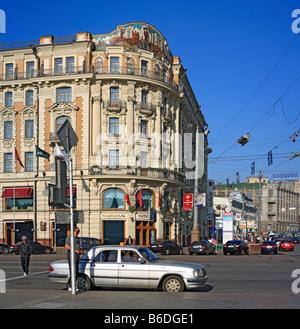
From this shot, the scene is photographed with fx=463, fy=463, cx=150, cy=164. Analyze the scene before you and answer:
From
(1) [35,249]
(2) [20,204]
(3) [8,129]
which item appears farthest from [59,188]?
(3) [8,129]

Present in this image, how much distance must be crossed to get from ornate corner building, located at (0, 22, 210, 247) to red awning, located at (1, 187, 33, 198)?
4.5 inches

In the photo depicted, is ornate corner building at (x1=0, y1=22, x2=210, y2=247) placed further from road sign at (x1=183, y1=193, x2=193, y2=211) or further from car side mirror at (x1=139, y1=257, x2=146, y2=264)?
car side mirror at (x1=139, y1=257, x2=146, y2=264)

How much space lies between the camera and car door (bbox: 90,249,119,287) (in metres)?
14.1

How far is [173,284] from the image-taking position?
13.8 m

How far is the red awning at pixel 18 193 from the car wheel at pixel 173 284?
3896 cm

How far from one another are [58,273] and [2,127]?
41.2 metres

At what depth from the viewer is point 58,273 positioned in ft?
47.7

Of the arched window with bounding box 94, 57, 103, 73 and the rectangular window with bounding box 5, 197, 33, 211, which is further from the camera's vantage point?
the rectangular window with bounding box 5, 197, 33, 211

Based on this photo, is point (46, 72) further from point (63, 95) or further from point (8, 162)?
point (8, 162)

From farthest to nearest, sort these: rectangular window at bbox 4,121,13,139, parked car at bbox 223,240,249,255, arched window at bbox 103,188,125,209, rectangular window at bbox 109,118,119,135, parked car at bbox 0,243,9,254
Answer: rectangular window at bbox 4,121,13,139 → rectangular window at bbox 109,118,119,135 → arched window at bbox 103,188,125,209 → parked car at bbox 0,243,9,254 → parked car at bbox 223,240,249,255

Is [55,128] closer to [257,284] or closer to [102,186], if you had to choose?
[102,186]

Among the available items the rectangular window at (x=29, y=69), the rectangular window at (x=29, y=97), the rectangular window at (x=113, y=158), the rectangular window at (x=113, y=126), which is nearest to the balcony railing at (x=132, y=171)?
the rectangular window at (x=113, y=158)

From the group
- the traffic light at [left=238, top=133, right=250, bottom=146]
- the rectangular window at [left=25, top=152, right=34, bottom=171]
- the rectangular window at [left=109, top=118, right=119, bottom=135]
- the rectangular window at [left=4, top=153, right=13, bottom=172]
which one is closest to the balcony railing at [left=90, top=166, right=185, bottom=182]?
the rectangular window at [left=109, top=118, right=119, bottom=135]

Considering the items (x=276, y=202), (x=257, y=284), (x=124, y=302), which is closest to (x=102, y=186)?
(x=257, y=284)
